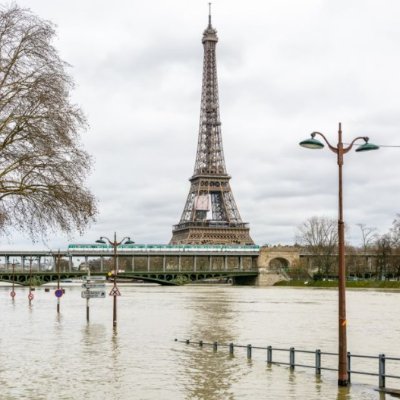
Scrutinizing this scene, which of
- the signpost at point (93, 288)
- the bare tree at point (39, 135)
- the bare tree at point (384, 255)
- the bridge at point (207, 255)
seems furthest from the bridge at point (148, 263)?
the bare tree at point (39, 135)

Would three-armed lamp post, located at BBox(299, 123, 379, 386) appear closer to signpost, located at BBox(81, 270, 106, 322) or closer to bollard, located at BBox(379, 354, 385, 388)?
bollard, located at BBox(379, 354, 385, 388)

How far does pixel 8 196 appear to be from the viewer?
26.4 metres

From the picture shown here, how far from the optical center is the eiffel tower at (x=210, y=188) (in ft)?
605

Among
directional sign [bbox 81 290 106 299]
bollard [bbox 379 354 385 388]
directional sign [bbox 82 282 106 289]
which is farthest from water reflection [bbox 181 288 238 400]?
directional sign [bbox 82 282 106 289]

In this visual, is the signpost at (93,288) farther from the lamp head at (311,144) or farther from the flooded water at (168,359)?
the lamp head at (311,144)

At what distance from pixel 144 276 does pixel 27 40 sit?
120 meters

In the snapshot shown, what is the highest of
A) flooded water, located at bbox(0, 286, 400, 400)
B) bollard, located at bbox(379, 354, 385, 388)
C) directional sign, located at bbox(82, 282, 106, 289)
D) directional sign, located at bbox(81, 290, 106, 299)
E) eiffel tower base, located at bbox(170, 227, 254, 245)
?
eiffel tower base, located at bbox(170, 227, 254, 245)

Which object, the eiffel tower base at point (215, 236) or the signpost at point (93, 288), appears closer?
the signpost at point (93, 288)

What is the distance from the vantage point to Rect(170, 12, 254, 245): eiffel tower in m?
184

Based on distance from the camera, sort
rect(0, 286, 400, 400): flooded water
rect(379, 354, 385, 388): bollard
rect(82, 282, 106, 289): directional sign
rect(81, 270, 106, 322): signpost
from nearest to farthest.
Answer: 1. rect(379, 354, 385, 388): bollard
2. rect(0, 286, 400, 400): flooded water
3. rect(81, 270, 106, 322): signpost
4. rect(82, 282, 106, 289): directional sign

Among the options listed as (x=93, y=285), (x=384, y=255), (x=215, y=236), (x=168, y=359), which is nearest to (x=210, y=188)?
(x=215, y=236)

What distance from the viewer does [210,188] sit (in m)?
184

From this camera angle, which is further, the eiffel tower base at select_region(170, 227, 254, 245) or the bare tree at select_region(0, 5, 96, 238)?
the eiffel tower base at select_region(170, 227, 254, 245)

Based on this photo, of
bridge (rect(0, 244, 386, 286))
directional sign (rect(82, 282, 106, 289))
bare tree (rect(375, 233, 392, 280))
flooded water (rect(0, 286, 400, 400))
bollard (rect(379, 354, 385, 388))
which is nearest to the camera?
bollard (rect(379, 354, 385, 388))
